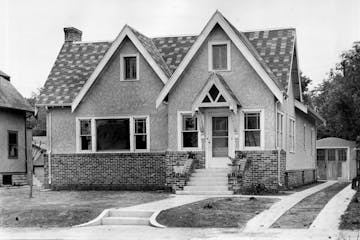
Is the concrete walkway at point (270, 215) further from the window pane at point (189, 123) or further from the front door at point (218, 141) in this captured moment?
the window pane at point (189, 123)

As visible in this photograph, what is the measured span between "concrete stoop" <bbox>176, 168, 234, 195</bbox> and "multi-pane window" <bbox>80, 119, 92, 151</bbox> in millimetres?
5422

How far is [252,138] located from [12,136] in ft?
53.1

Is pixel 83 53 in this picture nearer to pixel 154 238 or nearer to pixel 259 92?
pixel 259 92

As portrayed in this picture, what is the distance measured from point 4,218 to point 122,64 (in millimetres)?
11342

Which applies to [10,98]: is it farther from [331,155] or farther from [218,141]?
[331,155]

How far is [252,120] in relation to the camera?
23422 millimetres

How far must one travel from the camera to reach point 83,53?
2831 cm

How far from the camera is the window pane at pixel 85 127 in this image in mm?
26172

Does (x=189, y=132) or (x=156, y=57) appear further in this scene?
(x=156, y=57)

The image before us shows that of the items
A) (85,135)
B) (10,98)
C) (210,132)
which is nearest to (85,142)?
(85,135)

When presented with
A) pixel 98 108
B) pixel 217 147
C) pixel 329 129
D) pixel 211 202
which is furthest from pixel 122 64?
pixel 329 129

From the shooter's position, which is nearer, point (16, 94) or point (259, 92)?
point (259, 92)

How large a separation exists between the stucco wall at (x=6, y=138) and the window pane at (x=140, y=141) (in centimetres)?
1042

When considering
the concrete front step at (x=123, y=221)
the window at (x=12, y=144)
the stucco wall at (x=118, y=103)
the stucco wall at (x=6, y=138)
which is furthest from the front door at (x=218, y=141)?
the window at (x=12, y=144)
